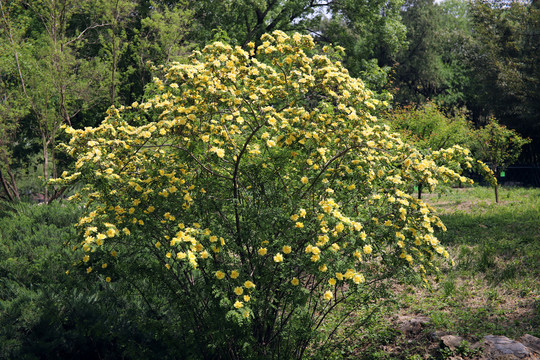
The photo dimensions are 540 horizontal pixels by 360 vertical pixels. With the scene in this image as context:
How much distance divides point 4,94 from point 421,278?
27.3 ft

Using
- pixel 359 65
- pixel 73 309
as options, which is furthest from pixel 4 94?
pixel 359 65

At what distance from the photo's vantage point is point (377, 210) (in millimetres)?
3209

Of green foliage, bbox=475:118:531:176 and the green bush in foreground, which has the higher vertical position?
green foliage, bbox=475:118:531:176

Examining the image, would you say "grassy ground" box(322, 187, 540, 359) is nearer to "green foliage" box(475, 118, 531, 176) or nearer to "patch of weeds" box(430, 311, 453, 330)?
"patch of weeds" box(430, 311, 453, 330)

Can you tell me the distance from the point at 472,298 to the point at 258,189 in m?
3.57

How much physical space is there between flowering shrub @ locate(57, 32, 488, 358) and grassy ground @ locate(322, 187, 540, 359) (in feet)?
1.67

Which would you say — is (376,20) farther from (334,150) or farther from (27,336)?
(27,336)

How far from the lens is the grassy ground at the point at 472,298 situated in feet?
14.4

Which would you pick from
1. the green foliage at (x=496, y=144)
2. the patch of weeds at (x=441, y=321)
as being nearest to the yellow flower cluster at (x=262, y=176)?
the patch of weeds at (x=441, y=321)

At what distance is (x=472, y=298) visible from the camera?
547cm

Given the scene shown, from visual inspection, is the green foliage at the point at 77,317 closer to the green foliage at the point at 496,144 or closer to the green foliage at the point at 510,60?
the green foliage at the point at 496,144

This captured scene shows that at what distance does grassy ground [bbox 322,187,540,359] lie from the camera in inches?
173

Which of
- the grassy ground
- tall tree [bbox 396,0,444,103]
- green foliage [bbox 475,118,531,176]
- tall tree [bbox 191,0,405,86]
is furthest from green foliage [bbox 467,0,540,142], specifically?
the grassy ground

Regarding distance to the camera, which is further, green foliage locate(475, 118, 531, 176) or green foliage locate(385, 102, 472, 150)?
green foliage locate(475, 118, 531, 176)
